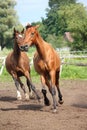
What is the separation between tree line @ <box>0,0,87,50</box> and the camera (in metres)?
42.7

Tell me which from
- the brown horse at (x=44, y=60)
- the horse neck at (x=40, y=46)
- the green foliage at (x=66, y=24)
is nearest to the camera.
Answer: the brown horse at (x=44, y=60)

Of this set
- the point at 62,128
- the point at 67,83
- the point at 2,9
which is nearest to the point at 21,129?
the point at 62,128

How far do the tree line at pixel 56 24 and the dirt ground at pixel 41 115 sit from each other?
12.9 metres

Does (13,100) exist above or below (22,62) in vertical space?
below

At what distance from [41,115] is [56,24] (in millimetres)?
83753

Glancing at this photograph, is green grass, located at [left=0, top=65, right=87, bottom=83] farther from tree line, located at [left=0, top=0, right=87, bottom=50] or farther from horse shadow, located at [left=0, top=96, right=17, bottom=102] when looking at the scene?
horse shadow, located at [left=0, top=96, right=17, bottom=102]

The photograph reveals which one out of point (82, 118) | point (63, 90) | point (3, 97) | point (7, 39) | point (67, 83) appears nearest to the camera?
point (82, 118)

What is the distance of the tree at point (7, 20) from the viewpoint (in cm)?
6116

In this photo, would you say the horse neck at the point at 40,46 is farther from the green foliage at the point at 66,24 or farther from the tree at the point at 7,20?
the tree at the point at 7,20

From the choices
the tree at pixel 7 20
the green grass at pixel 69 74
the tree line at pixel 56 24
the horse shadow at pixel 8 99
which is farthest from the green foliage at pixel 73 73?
the tree at pixel 7 20

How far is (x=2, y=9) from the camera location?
2552 inches

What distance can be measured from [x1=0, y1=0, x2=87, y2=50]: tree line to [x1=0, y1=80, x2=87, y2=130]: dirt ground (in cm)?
1292

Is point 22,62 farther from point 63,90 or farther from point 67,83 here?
point 67,83

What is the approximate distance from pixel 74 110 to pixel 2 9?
56.0m
